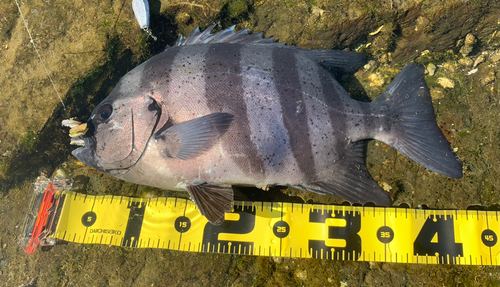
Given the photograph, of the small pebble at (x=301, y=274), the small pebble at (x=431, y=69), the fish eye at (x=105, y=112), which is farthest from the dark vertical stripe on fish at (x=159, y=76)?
the small pebble at (x=431, y=69)

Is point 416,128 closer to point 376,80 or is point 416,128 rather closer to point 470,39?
point 376,80

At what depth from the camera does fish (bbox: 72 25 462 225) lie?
199cm

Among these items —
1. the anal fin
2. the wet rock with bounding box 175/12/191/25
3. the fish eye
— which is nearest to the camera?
the fish eye

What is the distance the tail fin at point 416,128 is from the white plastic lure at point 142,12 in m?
2.39

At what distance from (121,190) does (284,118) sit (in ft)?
5.95

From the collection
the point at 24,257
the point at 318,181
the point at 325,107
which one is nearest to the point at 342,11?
the point at 325,107

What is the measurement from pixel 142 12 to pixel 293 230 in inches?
103

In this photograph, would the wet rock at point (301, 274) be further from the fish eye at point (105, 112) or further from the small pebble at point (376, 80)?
the fish eye at point (105, 112)

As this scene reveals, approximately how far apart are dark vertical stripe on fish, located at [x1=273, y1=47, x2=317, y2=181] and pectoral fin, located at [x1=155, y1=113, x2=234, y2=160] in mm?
450

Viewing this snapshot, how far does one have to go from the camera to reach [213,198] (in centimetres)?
211

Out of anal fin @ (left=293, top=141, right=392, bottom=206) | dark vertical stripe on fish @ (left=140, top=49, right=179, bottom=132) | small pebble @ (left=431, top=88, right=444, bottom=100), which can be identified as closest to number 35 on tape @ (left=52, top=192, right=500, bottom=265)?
anal fin @ (left=293, top=141, right=392, bottom=206)

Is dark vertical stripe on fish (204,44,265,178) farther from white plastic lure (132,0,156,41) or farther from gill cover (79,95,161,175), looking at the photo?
white plastic lure (132,0,156,41)

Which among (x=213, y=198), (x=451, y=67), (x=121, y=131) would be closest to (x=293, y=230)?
(x=213, y=198)

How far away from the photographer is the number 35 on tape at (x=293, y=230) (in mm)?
2090
